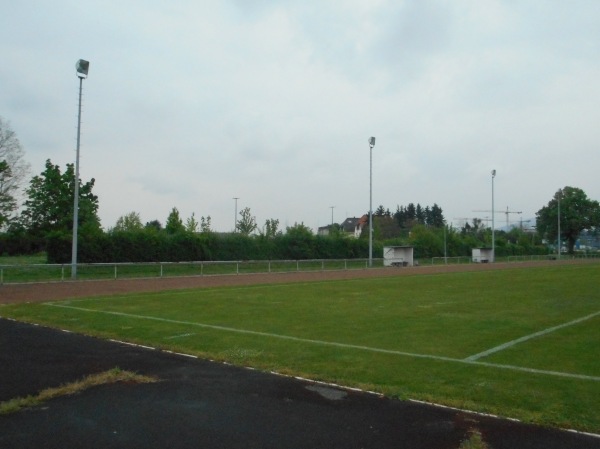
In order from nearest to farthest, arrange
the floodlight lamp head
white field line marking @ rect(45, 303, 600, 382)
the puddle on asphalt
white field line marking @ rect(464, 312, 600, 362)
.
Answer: the puddle on asphalt
white field line marking @ rect(45, 303, 600, 382)
white field line marking @ rect(464, 312, 600, 362)
the floodlight lamp head

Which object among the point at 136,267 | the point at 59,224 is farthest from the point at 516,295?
the point at 59,224

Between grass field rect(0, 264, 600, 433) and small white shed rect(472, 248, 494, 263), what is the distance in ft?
138

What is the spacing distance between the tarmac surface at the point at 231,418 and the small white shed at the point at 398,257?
4170cm

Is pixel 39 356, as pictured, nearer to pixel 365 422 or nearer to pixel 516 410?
pixel 365 422

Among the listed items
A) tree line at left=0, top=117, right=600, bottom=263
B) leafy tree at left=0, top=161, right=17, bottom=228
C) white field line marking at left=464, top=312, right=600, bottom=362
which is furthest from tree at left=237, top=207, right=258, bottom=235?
white field line marking at left=464, top=312, right=600, bottom=362

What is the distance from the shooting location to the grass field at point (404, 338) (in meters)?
6.72

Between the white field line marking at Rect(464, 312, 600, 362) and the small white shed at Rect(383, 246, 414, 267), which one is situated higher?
the small white shed at Rect(383, 246, 414, 267)

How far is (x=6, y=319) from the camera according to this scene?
13734 millimetres

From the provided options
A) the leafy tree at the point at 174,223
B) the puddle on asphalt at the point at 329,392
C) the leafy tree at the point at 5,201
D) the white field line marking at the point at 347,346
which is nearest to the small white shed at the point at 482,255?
the leafy tree at the point at 174,223

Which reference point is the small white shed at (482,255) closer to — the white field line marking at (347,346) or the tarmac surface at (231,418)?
the white field line marking at (347,346)

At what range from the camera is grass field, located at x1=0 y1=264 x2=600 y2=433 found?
6.72 m

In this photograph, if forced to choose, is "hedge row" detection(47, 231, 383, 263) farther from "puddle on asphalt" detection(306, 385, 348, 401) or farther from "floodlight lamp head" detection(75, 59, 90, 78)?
"puddle on asphalt" detection(306, 385, 348, 401)

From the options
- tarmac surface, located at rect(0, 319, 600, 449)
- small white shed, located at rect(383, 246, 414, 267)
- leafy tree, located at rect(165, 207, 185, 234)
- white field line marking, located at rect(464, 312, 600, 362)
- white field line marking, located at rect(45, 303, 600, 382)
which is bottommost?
tarmac surface, located at rect(0, 319, 600, 449)

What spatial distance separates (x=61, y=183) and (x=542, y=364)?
59607mm
